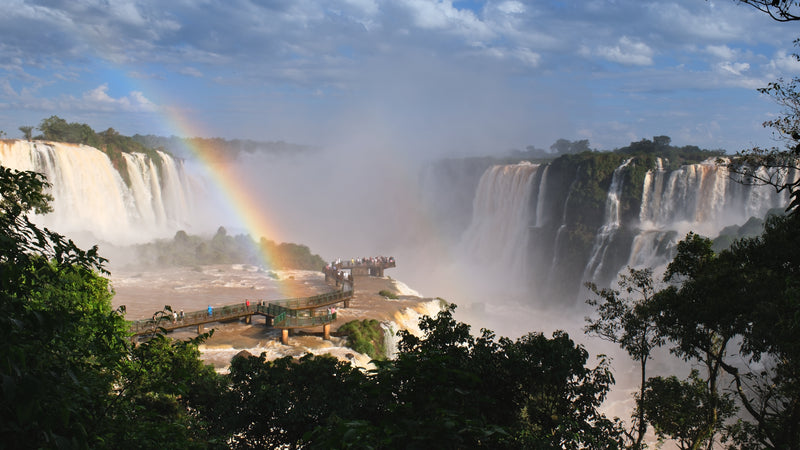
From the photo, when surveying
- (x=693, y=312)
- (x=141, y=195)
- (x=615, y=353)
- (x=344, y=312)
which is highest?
(x=141, y=195)

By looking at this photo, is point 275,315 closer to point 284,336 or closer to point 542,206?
point 284,336

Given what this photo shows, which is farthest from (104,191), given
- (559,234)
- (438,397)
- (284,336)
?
(438,397)

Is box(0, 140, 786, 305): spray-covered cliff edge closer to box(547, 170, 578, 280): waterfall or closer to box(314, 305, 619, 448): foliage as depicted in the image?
box(547, 170, 578, 280): waterfall

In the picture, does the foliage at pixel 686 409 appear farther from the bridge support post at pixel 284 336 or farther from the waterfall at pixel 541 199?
the waterfall at pixel 541 199

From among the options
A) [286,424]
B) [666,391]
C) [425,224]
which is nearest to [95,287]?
[286,424]

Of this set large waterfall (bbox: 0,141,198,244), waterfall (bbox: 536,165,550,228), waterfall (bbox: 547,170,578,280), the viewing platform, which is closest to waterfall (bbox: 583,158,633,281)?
waterfall (bbox: 547,170,578,280)

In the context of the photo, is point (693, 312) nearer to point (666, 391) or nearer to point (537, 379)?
point (666, 391)

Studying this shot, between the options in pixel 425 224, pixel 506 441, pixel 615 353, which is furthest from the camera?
pixel 425 224
